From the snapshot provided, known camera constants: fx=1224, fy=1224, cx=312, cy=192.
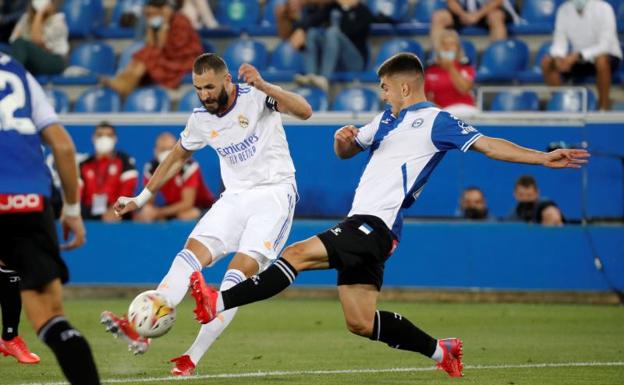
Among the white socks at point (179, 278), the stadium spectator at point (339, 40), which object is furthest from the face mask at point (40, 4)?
the white socks at point (179, 278)

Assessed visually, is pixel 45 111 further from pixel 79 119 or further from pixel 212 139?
pixel 79 119

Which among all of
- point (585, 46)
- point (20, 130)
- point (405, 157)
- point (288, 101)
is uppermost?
point (20, 130)

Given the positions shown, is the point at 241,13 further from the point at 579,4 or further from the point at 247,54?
the point at 579,4

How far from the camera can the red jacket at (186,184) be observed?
1507 cm

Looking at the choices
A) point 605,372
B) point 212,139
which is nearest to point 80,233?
point 212,139

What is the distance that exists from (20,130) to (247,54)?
39.5 ft

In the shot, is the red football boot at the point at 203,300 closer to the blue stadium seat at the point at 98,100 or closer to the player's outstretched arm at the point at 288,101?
the player's outstretched arm at the point at 288,101

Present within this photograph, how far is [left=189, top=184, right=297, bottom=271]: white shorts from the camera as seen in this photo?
8188 millimetres

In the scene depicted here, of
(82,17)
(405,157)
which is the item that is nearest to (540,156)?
(405,157)

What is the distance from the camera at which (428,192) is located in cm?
1487

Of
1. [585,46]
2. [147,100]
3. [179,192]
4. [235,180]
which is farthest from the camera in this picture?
[147,100]

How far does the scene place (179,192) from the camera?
15.2 meters

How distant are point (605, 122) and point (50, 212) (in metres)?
9.90

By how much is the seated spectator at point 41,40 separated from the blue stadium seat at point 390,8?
179 inches
